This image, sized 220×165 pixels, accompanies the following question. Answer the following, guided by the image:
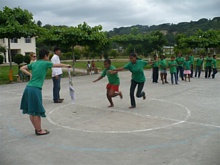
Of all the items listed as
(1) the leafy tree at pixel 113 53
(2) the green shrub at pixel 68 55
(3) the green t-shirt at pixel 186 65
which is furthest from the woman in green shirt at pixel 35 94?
(1) the leafy tree at pixel 113 53

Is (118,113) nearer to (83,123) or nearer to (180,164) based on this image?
(83,123)

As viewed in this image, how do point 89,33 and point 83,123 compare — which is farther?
point 89,33

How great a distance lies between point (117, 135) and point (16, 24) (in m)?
12.5

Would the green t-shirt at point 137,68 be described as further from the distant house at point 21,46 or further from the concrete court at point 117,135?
the distant house at point 21,46

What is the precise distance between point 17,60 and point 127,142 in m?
33.6

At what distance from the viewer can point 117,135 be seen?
6035 millimetres

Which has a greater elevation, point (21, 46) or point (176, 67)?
point (21, 46)

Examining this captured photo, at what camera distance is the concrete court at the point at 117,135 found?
4.79m

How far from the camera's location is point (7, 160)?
4789 mm

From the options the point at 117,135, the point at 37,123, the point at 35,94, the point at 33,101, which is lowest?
the point at 117,135

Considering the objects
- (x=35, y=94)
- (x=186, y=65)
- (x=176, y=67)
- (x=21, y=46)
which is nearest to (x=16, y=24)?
(x=176, y=67)

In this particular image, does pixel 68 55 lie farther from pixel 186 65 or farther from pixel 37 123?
pixel 37 123

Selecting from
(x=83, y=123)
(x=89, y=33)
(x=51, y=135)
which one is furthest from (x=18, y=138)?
(x=89, y=33)

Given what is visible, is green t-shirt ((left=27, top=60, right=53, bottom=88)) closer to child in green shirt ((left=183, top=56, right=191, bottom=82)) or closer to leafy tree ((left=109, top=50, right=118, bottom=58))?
child in green shirt ((left=183, top=56, right=191, bottom=82))
